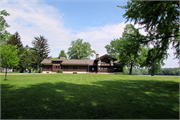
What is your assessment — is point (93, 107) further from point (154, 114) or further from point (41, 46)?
point (41, 46)

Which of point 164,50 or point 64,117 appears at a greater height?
point 164,50

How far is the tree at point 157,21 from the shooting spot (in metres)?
8.01

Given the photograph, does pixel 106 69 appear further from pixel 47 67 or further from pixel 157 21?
pixel 157 21

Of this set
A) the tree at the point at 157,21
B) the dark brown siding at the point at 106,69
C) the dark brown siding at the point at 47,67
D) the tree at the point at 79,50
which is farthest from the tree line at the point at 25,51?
the dark brown siding at the point at 106,69

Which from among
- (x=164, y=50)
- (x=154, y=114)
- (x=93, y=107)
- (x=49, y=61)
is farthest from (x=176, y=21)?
(x=49, y=61)

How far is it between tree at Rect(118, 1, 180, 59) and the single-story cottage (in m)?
32.6

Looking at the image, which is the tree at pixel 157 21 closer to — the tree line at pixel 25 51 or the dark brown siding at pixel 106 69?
the tree line at pixel 25 51

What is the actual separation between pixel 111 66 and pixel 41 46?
3387 centimetres

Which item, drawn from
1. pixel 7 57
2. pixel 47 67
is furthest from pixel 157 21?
pixel 47 67

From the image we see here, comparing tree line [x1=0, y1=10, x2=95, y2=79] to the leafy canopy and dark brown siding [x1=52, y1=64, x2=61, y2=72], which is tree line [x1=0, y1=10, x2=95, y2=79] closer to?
the leafy canopy

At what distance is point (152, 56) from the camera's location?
11.1m

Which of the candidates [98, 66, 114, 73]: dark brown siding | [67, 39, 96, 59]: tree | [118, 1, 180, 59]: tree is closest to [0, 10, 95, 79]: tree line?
[67, 39, 96, 59]: tree

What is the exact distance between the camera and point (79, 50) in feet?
208

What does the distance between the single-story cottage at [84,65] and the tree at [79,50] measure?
1787 centimetres
